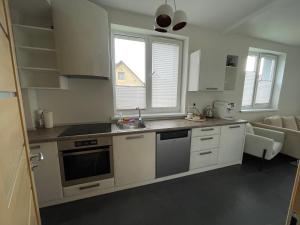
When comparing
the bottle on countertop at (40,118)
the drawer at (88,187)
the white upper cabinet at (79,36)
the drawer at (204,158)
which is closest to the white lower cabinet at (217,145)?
the drawer at (204,158)

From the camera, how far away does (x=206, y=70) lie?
241 centimetres

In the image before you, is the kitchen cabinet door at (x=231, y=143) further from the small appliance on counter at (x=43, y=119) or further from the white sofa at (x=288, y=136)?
the small appliance on counter at (x=43, y=119)

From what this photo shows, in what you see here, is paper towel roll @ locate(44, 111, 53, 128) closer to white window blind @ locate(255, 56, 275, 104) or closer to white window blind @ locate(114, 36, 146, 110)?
white window blind @ locate(114, 36, 146, 110)

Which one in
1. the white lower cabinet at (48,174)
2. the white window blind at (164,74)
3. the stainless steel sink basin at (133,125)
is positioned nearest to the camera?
the white lower cabinet at (48,174)

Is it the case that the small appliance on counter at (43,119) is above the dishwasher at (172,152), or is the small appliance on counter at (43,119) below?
above

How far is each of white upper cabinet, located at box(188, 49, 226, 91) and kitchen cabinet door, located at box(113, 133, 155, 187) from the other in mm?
1272

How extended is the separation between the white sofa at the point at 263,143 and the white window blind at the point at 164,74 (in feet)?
5.13

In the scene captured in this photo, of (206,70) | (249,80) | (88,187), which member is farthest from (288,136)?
(88,187)

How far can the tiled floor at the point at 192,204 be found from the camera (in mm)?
1512

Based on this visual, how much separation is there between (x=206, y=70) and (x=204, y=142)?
120 cm

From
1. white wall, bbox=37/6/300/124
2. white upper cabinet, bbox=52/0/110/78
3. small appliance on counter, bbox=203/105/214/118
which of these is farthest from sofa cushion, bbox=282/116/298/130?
white upper cabinet, bbox=52/0/110/78

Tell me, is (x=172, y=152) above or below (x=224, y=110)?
below

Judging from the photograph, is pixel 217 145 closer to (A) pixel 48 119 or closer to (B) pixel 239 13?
(B) pixel 239 13

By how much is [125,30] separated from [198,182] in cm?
261
